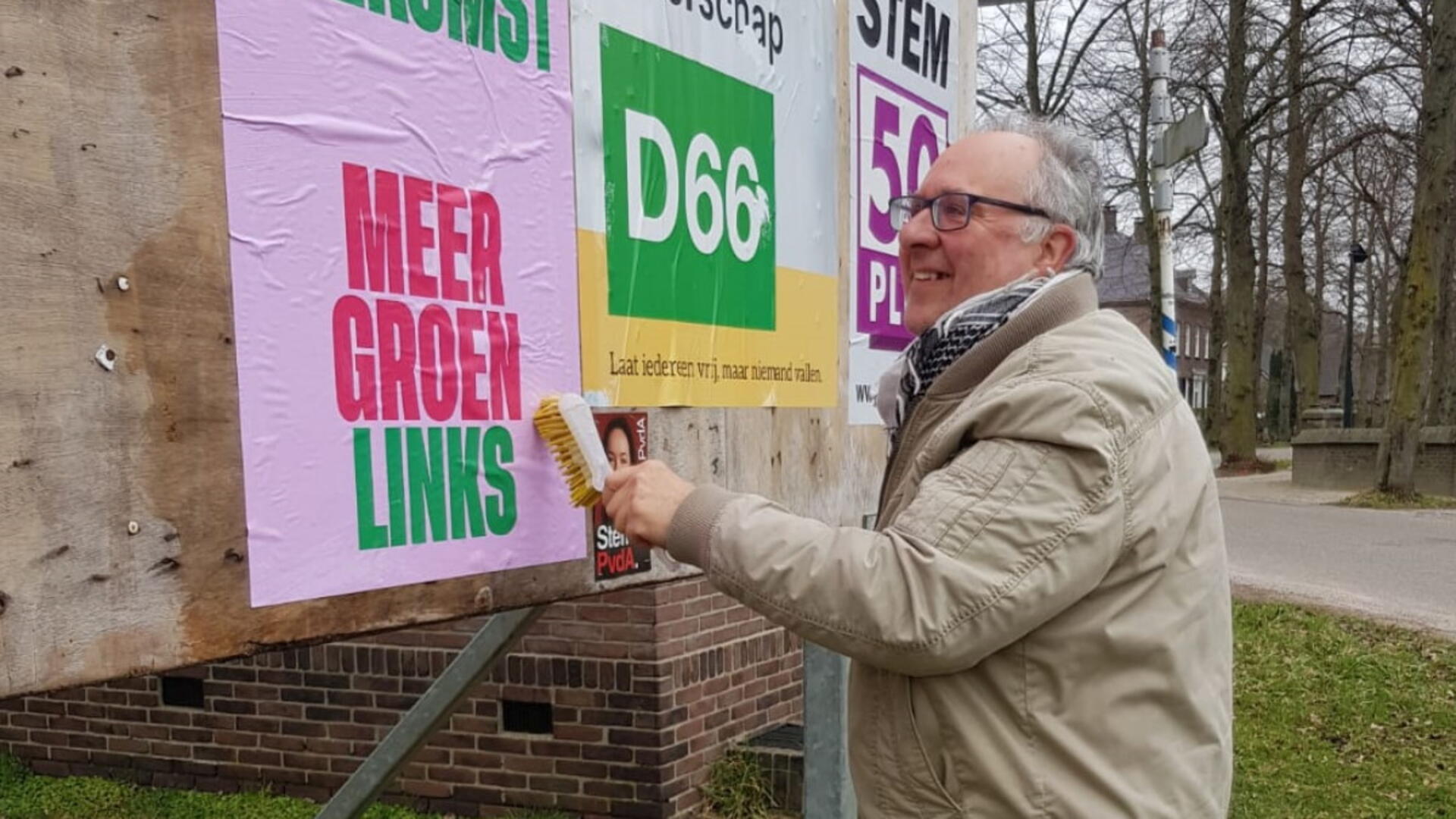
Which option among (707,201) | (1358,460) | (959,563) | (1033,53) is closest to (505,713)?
(707,201)

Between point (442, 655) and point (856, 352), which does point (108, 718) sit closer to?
point (442, 655)

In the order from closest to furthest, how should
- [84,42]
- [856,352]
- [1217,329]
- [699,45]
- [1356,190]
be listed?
[84,42], [699,45], [856,352], [1356,190], [1217,329]

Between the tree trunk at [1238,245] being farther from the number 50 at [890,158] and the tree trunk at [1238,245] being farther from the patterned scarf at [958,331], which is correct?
the patterned scarf at [958,331]

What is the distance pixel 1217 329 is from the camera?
90.9ft

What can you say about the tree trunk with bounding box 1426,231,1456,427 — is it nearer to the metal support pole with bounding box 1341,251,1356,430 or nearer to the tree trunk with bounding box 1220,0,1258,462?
the metal support pole with bounding box 1341,251,1356,430

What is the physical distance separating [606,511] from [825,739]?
4.38 ft

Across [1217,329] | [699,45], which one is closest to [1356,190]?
[1217,329]

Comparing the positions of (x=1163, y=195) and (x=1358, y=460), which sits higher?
(x=1163, y=195)

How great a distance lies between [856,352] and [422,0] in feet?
4.90

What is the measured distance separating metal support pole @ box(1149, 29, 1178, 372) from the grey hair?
24.3ft

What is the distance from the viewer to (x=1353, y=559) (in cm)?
1172

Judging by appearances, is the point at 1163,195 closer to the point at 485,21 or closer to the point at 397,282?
the point at 485,21

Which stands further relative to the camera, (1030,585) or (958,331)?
(958,331)

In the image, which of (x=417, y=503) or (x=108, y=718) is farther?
(x=108, y=718)
